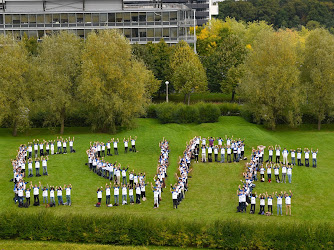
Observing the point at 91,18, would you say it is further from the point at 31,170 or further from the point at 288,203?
the point at 288,203

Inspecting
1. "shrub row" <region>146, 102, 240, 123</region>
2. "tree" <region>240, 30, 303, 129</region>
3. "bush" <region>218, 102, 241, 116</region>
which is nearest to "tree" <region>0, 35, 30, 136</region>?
"shrub row" <region>146, 102, 240, 123</region>

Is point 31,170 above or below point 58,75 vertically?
below

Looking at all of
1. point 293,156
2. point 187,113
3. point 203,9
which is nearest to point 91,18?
point 187,113

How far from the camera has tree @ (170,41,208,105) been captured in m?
62.4

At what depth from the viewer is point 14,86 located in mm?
51375

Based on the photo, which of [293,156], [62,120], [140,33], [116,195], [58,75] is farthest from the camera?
[140,33]

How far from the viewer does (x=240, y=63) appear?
66.1 meters

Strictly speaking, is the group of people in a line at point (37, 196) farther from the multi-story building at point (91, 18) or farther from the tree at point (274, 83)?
the multi-story building at point (91, 18)

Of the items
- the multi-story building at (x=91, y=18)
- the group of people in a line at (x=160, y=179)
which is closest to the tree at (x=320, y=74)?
the group of people in a line at (x=160, y=179)

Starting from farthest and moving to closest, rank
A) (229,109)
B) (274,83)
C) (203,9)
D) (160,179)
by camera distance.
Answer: (203,9) < (229,109) < (274,83) < (160,179)

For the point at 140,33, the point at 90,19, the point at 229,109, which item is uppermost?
the point at 90,19

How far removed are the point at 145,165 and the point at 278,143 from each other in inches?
573

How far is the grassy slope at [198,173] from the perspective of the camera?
Result: 31781 millimetres

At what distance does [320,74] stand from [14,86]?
1230 inches
